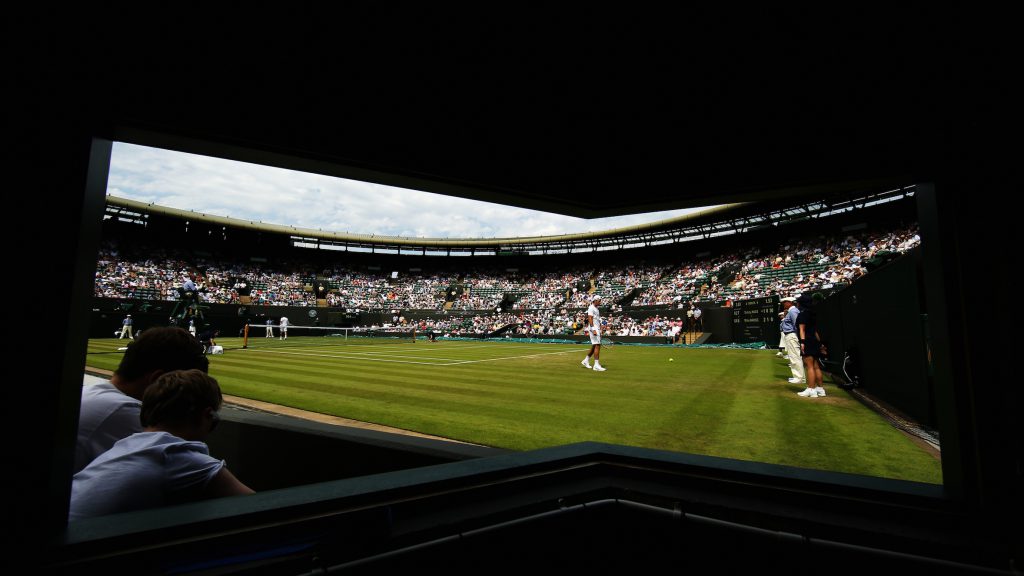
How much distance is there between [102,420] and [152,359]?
0.38 meters

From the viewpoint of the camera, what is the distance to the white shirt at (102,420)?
6.34ft

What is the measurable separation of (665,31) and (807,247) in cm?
3669

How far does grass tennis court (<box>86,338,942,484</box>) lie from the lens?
4.13 m

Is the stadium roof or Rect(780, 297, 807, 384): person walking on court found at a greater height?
the stadium roof

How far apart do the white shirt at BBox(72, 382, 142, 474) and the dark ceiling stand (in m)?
1.28

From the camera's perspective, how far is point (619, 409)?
5.98 metres

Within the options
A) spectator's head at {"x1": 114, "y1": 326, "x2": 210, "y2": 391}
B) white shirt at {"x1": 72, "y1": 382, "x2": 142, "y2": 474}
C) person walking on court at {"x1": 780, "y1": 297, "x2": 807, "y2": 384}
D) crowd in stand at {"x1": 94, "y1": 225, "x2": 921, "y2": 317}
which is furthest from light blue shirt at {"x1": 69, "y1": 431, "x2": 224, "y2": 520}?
crowd in stand at {"x1": 94, "y1": 225, "x2": 921, "y2": 317}

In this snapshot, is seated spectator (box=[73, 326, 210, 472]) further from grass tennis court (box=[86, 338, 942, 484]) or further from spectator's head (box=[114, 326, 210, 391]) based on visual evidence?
grass tennis court (box=[86, 338, 942, 484])

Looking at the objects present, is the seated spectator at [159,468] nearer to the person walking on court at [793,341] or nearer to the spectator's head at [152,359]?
the spectator's head at [152,359]

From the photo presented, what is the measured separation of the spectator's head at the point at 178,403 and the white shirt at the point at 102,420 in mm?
297

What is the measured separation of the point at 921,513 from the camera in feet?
4.77

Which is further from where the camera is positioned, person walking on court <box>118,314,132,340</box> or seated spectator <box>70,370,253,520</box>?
person walking on court <box>118,314,132,340</box>

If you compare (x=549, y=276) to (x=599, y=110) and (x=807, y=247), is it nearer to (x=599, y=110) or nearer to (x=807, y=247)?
(x=807, y=247)

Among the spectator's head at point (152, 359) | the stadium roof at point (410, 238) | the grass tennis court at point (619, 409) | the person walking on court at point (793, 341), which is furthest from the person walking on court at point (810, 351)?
the stadium roof at point (410, 238)
